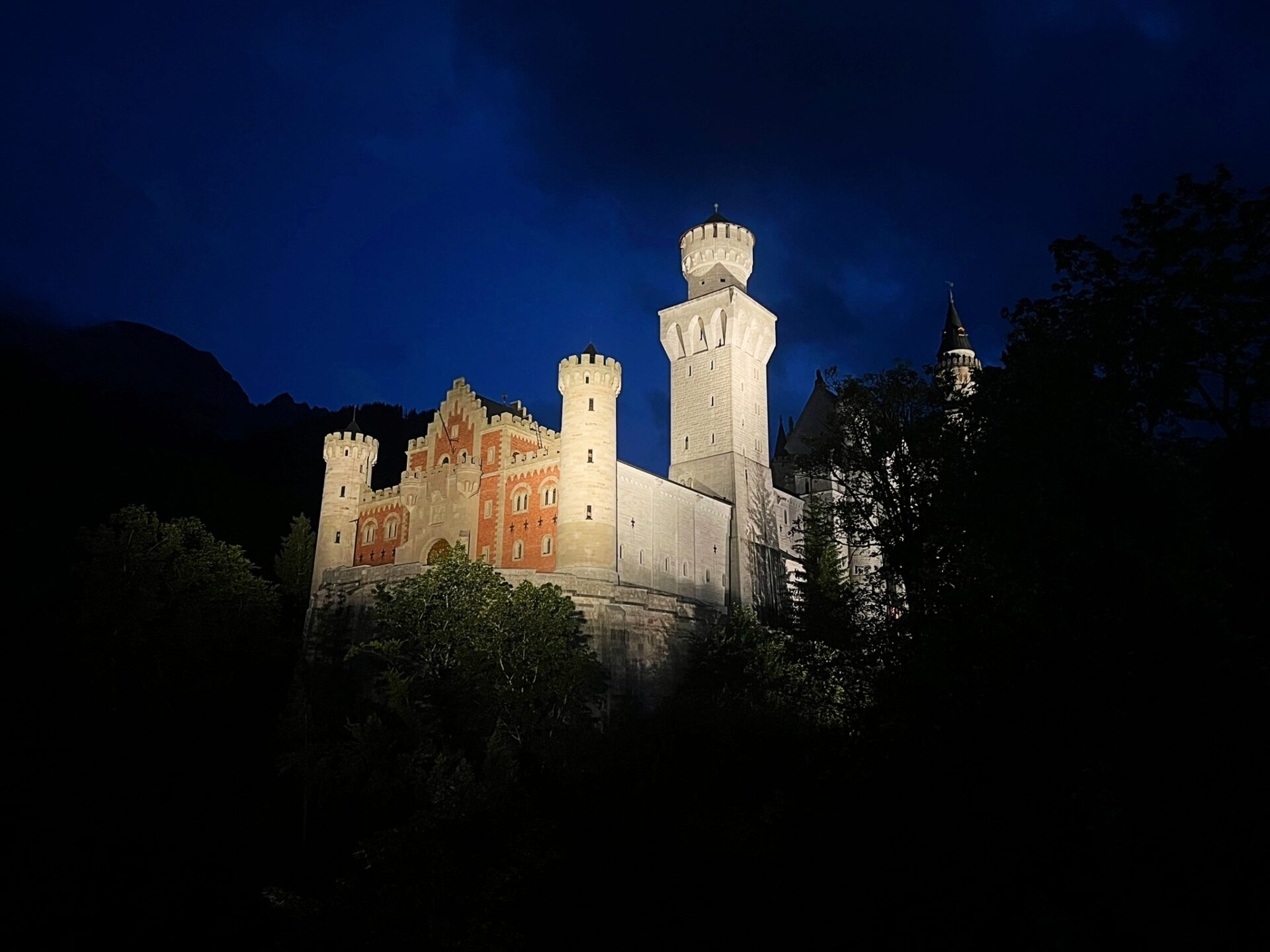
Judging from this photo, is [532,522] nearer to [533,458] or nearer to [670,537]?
[533,458]

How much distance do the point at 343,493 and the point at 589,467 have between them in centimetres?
1590

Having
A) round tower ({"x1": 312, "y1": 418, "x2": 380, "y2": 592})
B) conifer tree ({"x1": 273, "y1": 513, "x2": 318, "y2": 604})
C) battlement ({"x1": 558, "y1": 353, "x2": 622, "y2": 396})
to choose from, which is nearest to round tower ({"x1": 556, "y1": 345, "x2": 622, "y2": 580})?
battlement ({"x1": 558, "y1": 353, "x2": 622, "y2": 396})

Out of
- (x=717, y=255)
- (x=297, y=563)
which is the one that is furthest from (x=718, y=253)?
(x=297, y=563)

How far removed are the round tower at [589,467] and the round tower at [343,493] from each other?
44.2 feet

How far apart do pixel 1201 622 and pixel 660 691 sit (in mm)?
22802

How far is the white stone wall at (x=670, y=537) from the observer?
4181 cm

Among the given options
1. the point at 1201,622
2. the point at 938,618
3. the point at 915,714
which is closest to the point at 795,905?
the point at 915,714

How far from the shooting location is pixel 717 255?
52375 mm

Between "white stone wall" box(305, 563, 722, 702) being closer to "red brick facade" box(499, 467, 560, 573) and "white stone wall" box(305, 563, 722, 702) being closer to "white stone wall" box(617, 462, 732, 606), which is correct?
"white stone wall" box(617, 462, 732, 606)

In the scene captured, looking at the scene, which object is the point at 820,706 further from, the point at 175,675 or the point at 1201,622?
the point at 175,675

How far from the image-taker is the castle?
122 ft

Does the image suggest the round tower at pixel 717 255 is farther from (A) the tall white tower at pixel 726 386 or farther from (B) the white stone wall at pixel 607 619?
(B) the white stone wall at pixel 607 619

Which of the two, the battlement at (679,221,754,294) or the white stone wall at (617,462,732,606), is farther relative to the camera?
the battlement at (679,221,754,294)

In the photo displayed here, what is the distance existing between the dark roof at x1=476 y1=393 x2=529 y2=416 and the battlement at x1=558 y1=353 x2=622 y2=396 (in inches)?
250
